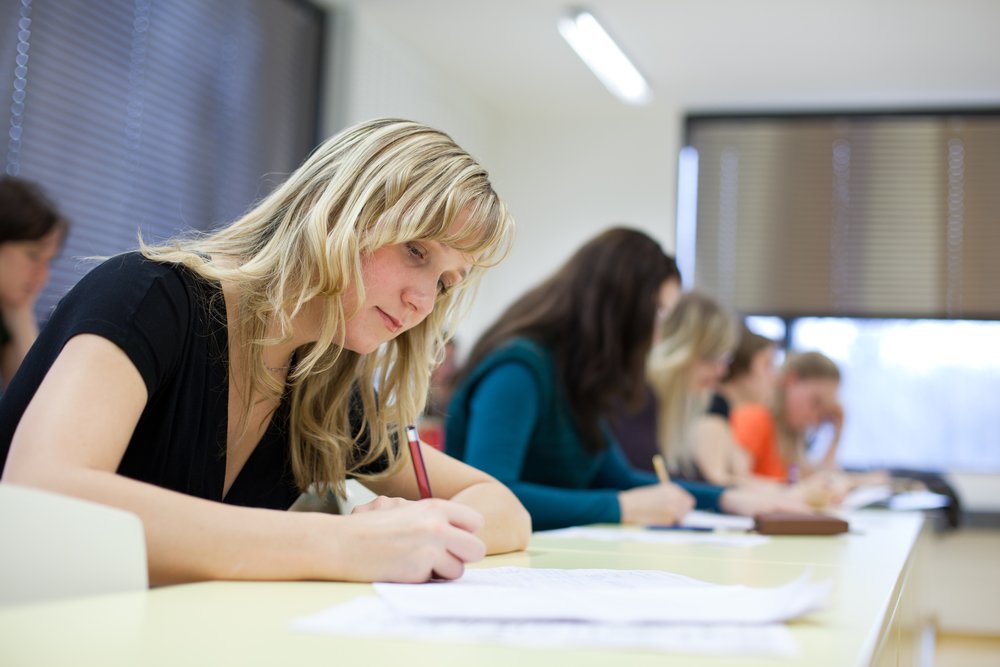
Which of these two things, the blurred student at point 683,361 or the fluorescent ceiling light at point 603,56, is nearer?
the blurred student at point 683,361

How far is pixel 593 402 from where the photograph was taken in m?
2.38

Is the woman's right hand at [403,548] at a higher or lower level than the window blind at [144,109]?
lower

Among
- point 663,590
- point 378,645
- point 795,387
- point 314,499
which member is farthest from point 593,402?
point 795,387

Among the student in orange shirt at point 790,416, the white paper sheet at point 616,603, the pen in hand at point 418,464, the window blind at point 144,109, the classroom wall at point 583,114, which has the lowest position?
the white paper sheet at point 616,603

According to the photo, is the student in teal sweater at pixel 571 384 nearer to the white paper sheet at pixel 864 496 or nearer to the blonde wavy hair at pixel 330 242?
the blonde wavy hair at pixel 330 242

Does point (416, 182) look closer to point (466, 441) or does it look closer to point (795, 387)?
point (466, 441)

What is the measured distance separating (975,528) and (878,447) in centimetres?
65

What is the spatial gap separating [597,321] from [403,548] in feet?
4.77

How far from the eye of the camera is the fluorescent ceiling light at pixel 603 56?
443 centimetres

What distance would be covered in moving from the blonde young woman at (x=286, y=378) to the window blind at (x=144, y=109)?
1659 mm

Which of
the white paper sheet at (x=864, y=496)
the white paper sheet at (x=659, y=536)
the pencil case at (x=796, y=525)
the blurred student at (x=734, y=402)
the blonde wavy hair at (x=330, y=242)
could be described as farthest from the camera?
the blurred student at (x=734, y=402)

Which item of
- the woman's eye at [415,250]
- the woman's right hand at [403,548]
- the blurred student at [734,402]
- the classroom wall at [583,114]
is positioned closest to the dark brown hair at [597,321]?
the woman's eye at [415,250]

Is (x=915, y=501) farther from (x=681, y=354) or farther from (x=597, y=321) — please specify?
(x=597, y=321)

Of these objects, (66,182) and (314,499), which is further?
(66,182)
